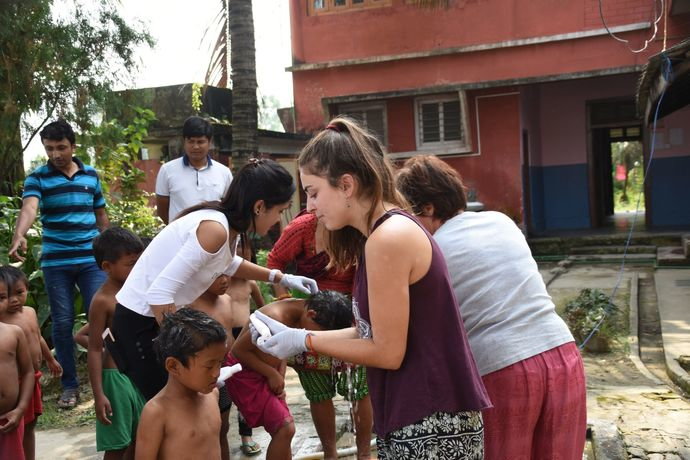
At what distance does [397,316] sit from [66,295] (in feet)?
12.1

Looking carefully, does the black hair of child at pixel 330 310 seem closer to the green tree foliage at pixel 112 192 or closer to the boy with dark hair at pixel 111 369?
the boy with dark hair at pixel 111 369

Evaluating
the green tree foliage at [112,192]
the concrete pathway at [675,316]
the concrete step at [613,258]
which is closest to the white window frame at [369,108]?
the concrete step at [613,258]

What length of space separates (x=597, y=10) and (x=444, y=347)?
1172 centimetres

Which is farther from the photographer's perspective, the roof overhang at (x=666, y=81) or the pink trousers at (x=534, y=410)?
the roof overhang at (x=666, y=81)

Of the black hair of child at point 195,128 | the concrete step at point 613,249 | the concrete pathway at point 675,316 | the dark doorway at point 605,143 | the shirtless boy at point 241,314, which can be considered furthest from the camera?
the dark doorway at point 605,143

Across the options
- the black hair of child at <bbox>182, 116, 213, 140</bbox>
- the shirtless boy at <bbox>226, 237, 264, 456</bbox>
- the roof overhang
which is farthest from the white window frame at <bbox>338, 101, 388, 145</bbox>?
the shirtless boy at <bbox>226, 237, 264, 456</bbox>

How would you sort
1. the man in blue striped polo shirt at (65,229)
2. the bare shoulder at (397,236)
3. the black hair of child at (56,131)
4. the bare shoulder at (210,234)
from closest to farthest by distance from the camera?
the bare shoulder at (397,236), the bare shoulder at (210,234), the black hair of child at (56,131), the man in blue striped polo shirt at (65,229)

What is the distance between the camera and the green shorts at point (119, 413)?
3193mm

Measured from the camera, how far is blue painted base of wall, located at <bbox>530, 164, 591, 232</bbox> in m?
14.6

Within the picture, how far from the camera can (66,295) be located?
189 inches

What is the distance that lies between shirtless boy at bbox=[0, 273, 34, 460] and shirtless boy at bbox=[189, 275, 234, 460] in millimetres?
766

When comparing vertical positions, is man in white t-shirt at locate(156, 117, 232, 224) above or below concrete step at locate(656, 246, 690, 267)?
above

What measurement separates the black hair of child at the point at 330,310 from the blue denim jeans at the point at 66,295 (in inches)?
87.2

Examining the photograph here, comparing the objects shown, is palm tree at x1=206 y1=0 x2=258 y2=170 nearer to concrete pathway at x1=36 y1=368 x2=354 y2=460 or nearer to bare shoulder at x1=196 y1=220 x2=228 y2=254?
concrete pathway at x1=36 y1=368 x2=354 y2=460
